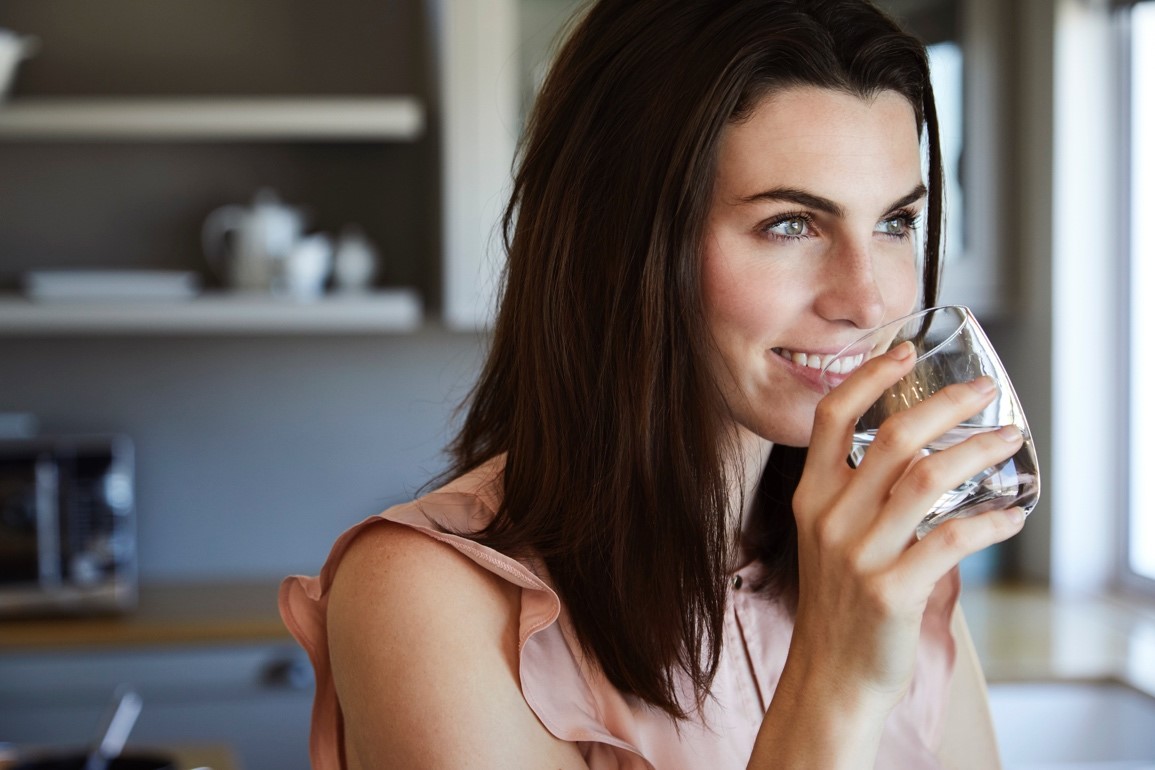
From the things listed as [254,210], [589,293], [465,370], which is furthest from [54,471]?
[589,293]

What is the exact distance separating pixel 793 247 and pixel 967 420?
0.92 feet

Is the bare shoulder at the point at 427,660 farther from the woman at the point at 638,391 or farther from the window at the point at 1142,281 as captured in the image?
the window at the point at 1142,281

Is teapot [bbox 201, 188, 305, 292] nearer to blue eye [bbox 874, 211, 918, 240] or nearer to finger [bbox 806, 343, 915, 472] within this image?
blue eye [bbox 874, 211, 918, 240]

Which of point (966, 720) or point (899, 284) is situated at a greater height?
point (899, 284)

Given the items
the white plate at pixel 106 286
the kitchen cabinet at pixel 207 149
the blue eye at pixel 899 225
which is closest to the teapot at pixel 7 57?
the kitchen cabinet at pixel 207 149

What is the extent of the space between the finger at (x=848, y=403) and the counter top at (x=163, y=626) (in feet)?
5.88

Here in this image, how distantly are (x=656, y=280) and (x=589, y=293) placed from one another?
81mm

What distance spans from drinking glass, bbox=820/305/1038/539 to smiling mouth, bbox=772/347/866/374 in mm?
154

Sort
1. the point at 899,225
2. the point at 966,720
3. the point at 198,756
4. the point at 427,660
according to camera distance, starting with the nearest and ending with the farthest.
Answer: the point at 427,660
the point at 899,225
the point at 966,720
the point at 198,756

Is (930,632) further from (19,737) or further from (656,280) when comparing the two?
(19,737)

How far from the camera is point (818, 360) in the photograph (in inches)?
39.7

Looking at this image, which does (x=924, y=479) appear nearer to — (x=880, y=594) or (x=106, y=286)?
(x=880, y=594)

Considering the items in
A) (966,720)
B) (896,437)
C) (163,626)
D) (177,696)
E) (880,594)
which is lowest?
(177,696)

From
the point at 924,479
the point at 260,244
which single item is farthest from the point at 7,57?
the point at 924,479
